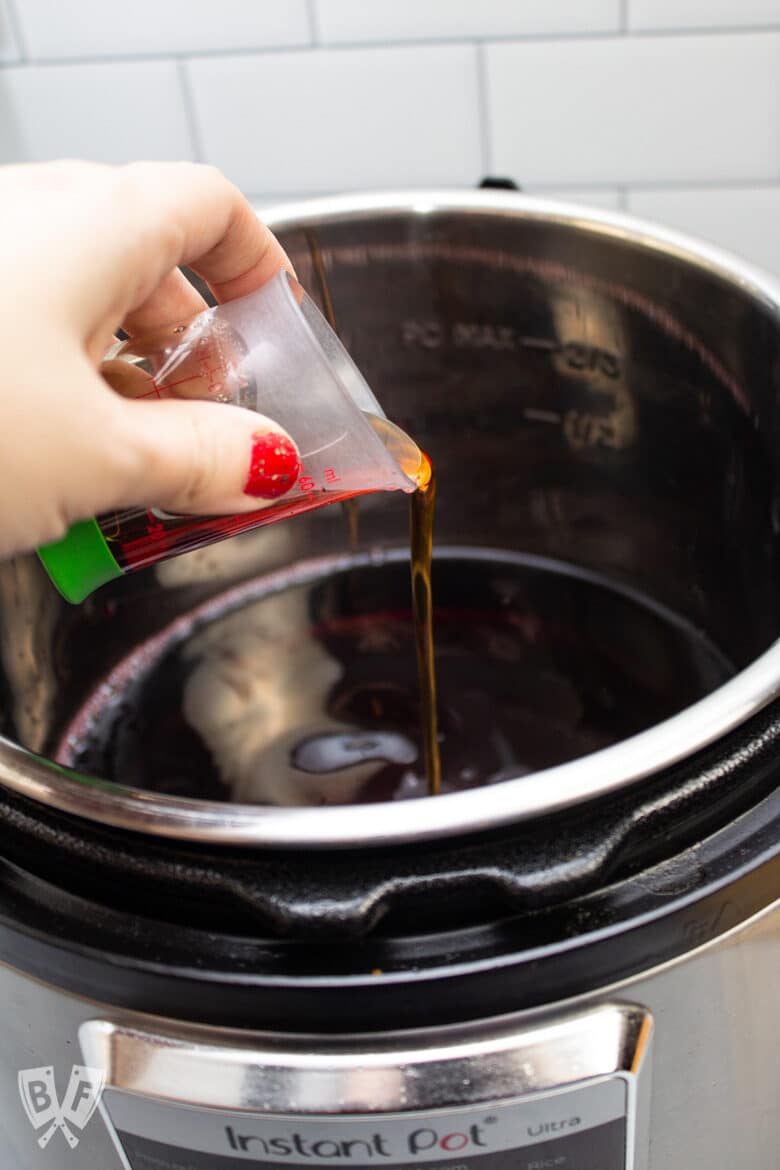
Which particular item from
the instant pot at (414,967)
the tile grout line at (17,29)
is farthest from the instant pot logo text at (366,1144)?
the tile grout line at (17,29)

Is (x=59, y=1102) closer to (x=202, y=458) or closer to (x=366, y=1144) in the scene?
(x=366, y=1144)

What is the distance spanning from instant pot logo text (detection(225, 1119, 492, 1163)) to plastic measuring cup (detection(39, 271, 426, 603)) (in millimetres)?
256

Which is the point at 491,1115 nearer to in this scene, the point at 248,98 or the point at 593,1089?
the point at 593,1089

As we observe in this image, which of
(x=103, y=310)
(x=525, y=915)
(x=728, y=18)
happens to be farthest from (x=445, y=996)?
(x=728, y=18)

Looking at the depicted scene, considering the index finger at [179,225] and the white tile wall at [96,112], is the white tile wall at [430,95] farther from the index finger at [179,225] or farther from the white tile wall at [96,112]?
the index finger at [179,225]

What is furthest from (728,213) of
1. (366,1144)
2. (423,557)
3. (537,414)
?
(366,1144)

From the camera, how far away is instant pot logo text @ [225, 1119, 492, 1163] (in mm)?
478

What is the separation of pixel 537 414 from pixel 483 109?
39 centimetres

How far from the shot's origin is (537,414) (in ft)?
3.17

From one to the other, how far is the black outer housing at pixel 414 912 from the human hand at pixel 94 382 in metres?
0.16

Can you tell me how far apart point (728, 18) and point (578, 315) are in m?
0.40

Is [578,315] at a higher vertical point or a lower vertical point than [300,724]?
higher

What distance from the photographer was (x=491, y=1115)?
475 mm

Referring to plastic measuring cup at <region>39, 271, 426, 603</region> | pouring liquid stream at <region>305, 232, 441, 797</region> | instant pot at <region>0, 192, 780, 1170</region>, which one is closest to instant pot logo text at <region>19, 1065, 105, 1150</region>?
instant pot at <region>0, 192, 780, 1170</region>
